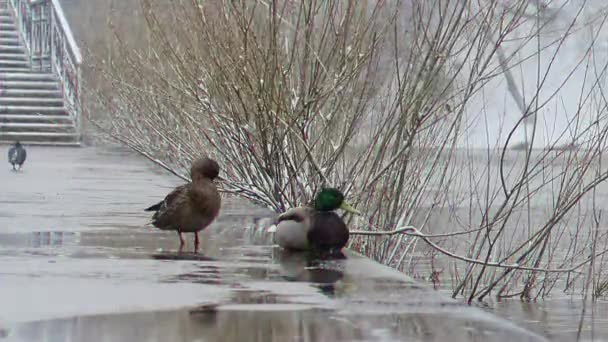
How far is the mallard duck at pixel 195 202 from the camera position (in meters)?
8.38

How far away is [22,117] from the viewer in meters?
28.7

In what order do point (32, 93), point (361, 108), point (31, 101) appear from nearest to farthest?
point (361, 108)
point (31, 101)
point (32, 93)

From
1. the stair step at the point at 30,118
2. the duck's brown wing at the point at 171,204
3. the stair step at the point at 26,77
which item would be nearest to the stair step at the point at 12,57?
the stair step at the point at 26,77

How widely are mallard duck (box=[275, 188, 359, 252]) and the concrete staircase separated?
19.7 meters

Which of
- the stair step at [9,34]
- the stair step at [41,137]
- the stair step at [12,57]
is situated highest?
the stair step at [9,34]

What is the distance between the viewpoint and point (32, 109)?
93.9 feet

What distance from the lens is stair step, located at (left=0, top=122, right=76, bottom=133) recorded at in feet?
93.1

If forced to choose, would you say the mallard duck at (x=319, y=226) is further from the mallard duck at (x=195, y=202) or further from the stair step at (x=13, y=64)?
the stair step at (x=13, y=64)

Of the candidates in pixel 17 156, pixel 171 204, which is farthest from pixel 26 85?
pixel 171 204

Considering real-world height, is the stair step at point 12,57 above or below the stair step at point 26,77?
above

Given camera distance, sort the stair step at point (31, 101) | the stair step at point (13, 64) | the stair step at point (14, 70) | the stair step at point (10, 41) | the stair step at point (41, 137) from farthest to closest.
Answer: the stair step at point (10, 41), the stair step at point (13, 64), the stair step at point (14, 70), the stair step at point (31, 101), the stair step at point (41, 137)

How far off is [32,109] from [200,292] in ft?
73.9

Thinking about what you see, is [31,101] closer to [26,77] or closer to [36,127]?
[36,127]

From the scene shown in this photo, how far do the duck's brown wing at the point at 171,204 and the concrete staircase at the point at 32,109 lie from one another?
63.1 ft
